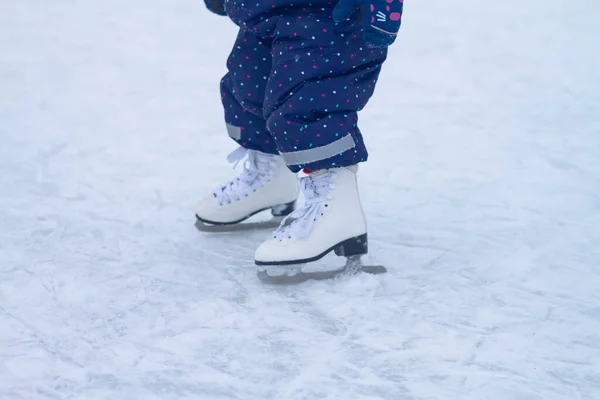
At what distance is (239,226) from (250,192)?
0.27 ft

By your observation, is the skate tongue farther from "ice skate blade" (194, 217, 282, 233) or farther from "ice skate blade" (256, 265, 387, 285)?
"ice skate blade" (256, 265, 387, 285)

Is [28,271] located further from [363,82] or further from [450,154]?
[450,154]

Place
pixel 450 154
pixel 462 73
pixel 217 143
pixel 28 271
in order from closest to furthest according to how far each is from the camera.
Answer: pixel 28 271 → pixel 450 154 → pixel 217 143 → pixel 462 73

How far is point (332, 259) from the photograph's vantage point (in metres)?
1.48

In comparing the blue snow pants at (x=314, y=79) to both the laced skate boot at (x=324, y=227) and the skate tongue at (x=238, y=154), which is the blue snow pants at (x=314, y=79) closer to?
the laced skate boot at (x=324, y=227)

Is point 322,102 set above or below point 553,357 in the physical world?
above

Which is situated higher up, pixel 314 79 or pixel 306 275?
pixel 314 79

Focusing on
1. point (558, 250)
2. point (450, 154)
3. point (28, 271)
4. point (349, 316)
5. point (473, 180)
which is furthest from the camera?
point (450, 154)

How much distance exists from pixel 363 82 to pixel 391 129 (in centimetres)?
107

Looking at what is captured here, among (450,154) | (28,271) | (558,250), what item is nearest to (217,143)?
(450,154)

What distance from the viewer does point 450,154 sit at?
2119mm

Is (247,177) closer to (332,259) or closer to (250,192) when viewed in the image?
(250,192)

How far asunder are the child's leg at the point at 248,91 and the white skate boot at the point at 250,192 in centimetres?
5

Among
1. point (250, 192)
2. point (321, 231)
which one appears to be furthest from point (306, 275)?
point (250, 192)
